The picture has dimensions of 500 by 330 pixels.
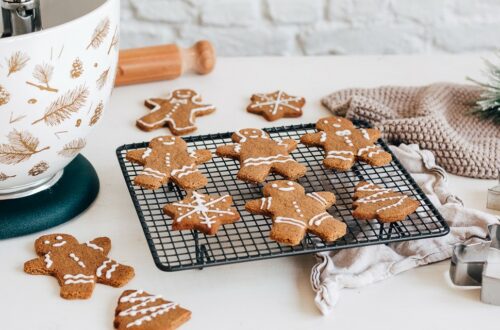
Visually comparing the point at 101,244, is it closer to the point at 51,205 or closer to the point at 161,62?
the point at 51,205

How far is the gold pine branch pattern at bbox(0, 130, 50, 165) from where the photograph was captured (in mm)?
877

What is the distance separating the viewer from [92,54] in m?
0.90

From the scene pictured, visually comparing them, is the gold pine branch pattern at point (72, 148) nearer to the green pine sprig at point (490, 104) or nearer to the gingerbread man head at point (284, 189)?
the gingerbread man head at point (284, 189)

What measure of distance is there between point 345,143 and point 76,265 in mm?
345

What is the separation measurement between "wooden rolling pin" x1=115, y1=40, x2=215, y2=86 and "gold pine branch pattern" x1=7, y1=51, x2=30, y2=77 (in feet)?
1.40

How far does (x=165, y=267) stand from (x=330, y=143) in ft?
0.97

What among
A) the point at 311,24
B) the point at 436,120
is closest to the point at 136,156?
the point at 436,120

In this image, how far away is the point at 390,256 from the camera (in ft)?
3.02

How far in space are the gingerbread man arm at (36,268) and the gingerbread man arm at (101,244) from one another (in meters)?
0.05

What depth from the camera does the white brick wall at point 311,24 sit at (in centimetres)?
153

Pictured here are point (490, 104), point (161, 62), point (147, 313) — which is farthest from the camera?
point (161, 62)

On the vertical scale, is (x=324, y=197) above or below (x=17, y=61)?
below

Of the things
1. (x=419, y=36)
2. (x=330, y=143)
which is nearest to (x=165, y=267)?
(x=330, y=143)

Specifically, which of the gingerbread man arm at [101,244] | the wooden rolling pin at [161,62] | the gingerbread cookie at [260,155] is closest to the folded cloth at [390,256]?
the gingerbread cookie at [260,155]
